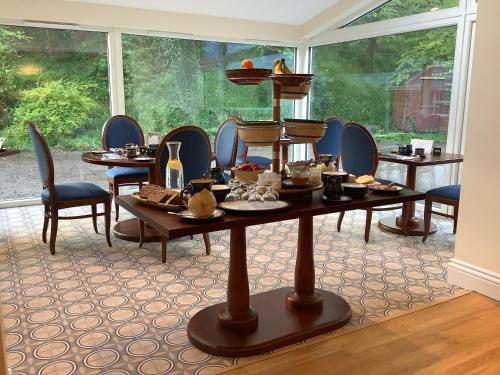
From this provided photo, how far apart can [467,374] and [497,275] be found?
0.95m

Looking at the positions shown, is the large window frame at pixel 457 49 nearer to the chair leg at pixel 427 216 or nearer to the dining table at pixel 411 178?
the dining table at pixel 411 178

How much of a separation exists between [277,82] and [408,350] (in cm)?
142

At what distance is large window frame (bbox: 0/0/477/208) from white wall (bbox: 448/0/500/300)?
1.78 m

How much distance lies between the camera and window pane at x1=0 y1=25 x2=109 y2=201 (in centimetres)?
494

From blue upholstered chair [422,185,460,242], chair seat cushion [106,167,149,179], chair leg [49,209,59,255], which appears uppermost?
chair seat cushion [106,167,149,179]

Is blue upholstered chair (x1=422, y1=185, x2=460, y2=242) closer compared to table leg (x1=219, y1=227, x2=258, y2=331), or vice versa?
table leg (x1=219, y1=227, x2=258, y2=331)

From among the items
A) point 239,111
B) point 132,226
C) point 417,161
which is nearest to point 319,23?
point 239,111

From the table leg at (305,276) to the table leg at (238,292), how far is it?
31 centimetres

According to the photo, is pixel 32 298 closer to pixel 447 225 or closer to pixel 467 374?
pixel 467 374

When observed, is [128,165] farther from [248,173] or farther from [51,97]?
[51,97]

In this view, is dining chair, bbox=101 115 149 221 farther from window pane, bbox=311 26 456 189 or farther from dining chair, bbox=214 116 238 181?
window pane, bbox=311 26 456 189

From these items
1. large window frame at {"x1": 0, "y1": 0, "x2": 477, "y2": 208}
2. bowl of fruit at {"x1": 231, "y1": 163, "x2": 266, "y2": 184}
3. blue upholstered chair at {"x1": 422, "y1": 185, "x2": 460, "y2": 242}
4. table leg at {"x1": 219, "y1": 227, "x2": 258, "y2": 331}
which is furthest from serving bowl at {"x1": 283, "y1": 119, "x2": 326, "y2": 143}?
large window frame at {"x1": 0, "y1": 0, "x2": 477, "y2": 208}

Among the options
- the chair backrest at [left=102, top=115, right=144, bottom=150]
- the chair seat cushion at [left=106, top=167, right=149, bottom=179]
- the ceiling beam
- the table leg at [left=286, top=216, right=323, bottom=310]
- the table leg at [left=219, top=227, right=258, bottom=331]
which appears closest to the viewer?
the table leg at [left=219, top=227, right=258, bottom=331]

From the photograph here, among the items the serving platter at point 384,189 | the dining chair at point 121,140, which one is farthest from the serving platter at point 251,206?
the dining chair at point 121,140
